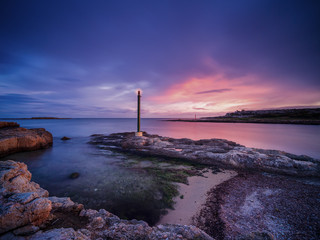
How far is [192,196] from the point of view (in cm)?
556

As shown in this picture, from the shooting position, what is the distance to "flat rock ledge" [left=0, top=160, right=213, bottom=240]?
7.72 ft

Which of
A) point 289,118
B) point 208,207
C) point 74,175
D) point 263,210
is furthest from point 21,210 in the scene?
point 289,118

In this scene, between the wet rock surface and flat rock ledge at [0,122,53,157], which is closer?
the wet rock surface

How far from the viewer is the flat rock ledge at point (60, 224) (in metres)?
2.35

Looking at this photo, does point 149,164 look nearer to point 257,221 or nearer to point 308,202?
point 257,221

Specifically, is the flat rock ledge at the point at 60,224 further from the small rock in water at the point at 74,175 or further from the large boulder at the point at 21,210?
the small rock in water at the point at 74,175

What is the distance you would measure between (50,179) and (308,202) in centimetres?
1198

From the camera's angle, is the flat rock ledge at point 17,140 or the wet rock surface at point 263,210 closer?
the wet rock surface at point 263,210

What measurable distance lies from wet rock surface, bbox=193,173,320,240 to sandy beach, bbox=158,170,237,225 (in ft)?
0.93

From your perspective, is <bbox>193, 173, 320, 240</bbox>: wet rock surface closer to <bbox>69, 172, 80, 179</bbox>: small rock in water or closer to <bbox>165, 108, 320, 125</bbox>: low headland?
<bbox>69, 172, 80, 179</bbox>: small rock in water

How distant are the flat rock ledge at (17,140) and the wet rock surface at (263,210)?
15217 mm

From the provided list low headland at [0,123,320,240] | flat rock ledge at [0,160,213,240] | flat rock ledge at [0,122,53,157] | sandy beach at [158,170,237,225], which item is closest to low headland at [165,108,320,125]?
low headland at [0,123,320,240]

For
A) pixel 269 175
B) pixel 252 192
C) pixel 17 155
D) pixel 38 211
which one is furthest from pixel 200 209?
pixel 17 155

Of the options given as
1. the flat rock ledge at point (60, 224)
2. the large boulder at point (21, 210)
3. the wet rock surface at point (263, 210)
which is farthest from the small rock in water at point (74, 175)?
the wet rock surface at point (263, 210)
